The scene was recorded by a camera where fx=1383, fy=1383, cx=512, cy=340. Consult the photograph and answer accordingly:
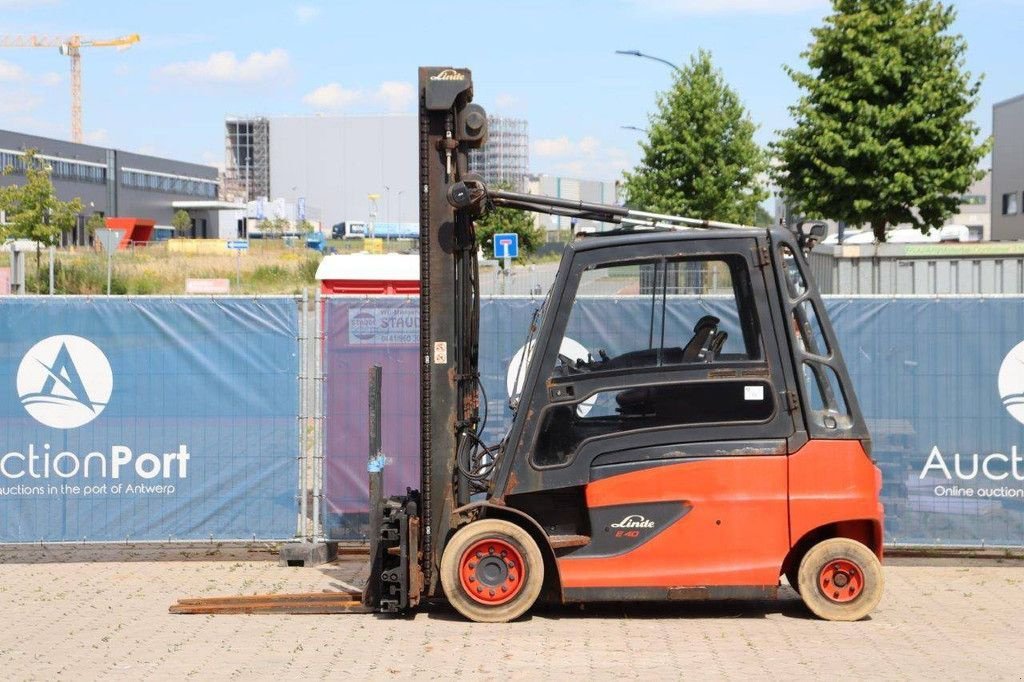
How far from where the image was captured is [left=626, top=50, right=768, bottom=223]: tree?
39.6 metres

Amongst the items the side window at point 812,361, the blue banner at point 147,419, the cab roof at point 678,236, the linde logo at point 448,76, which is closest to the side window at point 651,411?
the side window at point 812,361

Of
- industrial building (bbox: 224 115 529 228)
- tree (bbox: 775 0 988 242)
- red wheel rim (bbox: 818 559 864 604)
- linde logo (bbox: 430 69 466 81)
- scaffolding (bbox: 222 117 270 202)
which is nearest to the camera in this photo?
red wheel rim (bbox: 818 559 864 604)

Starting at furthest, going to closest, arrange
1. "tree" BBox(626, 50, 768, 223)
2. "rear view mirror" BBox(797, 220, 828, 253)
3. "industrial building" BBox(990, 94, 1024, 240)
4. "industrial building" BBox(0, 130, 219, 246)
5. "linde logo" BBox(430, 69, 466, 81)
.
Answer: "industrial building" BBox(0, 130, 219, 246), "industrial building" BBox(990, 94, 1024, 240), "tree" BBox(626, 50, 768, 223), "linde logo" BBox(430, 69, 466, 81), "rear view mirror" BBox(797, 220, 828, 253)

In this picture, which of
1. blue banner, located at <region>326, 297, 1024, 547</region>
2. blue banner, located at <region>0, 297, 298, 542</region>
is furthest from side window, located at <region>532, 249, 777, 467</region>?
blue banner, located at <region>0, 297, 298, 542</region>

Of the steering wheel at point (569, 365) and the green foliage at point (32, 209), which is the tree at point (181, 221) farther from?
the steering wheel at point (569, 365)

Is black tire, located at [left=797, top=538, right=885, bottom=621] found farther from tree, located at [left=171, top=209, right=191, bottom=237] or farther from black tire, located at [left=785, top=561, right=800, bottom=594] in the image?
tree, located at [left=171, top=209, right=191, bottom=237]

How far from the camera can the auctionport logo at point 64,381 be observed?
36.3ft

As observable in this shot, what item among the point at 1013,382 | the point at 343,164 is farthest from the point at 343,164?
the point at 1013,382

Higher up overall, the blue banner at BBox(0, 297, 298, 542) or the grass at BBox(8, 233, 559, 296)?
the grass at BBox(8, 233, 559, 296)

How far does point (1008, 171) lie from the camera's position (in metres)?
64.3

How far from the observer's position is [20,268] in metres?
23.5

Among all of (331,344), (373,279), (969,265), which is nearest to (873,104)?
(969,265)

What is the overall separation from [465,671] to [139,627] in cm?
240

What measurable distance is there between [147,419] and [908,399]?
611cm
